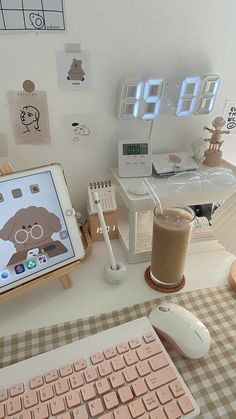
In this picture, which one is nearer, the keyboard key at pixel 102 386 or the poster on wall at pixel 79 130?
the keyboard key at pixel 102 386

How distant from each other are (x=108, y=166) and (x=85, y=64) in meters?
0.29

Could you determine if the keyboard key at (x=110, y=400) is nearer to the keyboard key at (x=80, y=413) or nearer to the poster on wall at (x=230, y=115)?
the keyboard key at (x=80, y=413)

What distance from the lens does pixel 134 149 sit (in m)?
0.79

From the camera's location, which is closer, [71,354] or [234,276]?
[71,354]

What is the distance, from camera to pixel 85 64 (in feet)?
2.34

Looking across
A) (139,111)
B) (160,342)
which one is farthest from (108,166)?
(160,342)

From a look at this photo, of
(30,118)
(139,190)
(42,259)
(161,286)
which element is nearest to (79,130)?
(30,118)

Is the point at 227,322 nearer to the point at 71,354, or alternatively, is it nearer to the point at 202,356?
the point at 202,356

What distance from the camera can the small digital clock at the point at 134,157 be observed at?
789mm

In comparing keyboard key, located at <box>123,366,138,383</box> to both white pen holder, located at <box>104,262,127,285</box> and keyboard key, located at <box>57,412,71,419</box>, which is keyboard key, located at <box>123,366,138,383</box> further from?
Answer: white pen holder, located at <box>104,262,127,285</box>

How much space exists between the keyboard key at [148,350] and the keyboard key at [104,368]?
2.3 inches

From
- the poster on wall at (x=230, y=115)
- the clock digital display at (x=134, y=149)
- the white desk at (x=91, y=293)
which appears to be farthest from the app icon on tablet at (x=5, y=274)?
the poster on wall at (x=230, y=115)

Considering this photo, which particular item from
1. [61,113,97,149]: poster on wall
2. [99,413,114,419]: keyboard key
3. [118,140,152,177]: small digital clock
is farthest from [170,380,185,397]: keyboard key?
[61,113,97,149]: poster on wall

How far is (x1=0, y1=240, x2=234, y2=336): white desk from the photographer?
635 mm
